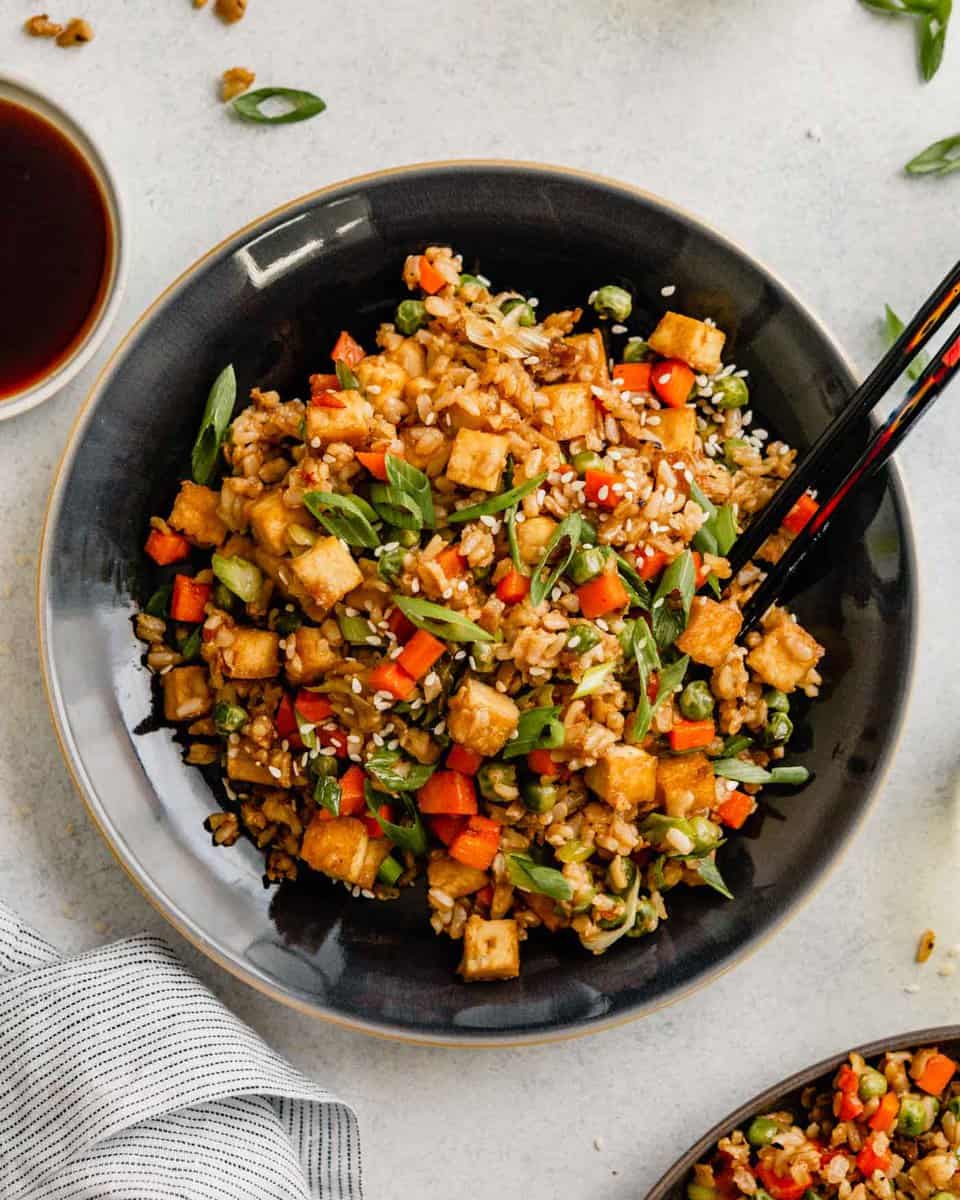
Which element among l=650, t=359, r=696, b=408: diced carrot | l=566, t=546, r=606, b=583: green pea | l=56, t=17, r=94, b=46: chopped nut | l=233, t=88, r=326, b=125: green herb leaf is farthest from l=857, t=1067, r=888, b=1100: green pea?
l=56, t=17, r=94, b=46: chopped nut

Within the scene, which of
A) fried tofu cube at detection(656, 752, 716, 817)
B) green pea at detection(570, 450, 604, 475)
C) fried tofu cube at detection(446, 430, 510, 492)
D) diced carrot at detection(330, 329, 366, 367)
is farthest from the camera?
diced carrot at detection(330, 329, 366, 367)

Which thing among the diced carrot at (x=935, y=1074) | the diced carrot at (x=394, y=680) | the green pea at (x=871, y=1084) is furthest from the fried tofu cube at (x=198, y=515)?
the diced carrot at (x=935, y=1074)

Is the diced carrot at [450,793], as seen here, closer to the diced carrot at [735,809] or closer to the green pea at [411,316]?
the diced carrot at [735,809]

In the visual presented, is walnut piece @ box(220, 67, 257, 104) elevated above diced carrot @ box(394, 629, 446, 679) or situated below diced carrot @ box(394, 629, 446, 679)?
above

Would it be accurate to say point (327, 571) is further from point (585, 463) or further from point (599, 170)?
point (599, 170)

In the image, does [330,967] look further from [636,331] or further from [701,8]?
[701,8]

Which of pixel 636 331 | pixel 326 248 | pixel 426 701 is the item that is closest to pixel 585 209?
pixel 636 331

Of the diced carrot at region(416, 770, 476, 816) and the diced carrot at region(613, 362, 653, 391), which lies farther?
the diced carrot at region(613, 362, 653, 391)

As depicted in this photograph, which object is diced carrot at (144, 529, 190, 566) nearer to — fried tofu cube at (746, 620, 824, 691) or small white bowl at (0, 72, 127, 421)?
small white bowl at (0, 72, 127, 421)
